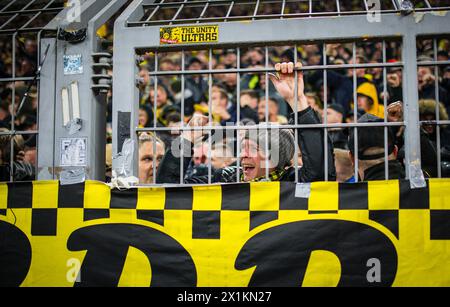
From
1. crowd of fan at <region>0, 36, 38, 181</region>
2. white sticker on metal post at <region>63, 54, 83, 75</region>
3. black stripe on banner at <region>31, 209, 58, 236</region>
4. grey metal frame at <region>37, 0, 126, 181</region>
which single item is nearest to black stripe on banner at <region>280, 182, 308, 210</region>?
grey metal frame at <region>37, 0, 126, 181</region>

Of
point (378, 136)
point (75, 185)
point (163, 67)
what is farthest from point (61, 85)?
point (163, 67)

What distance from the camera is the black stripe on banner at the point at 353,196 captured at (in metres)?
2.68

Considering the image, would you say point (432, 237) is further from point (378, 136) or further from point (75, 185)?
point (75, 185)

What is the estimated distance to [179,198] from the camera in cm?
285

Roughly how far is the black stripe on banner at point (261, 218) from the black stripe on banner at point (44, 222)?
4.00 feet

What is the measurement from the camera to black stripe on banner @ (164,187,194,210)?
9.29 ft

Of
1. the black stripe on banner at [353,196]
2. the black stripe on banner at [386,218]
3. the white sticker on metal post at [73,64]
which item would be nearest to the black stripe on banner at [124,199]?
the white sticker on metal post at [73,64]

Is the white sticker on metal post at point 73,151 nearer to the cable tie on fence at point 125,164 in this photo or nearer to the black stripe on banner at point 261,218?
the cable tie on fence at point 125,164

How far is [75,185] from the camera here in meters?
2.95

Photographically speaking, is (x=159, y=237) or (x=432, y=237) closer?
(x=432, y=237)

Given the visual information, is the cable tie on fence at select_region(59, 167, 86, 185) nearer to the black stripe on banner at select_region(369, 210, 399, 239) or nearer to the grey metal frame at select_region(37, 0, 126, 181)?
the grey metal frame at select_region(37, 0, 126, 181)

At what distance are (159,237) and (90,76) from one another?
1127 mm

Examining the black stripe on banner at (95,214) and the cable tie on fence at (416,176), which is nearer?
the cable tie on fence at (416,176)

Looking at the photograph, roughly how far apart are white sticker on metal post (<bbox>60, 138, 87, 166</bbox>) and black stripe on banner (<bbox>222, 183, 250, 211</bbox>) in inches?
36.6
